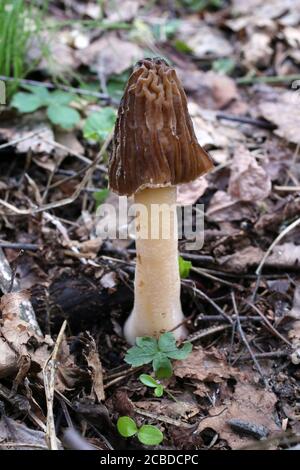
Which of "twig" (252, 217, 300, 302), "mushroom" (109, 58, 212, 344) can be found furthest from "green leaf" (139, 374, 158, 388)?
"twig" (252, 217, 300, 302)

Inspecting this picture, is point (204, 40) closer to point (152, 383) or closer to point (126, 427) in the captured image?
point (152, 383)

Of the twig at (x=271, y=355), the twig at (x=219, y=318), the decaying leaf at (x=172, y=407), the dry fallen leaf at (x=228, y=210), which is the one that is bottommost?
the decaying leaf at (x=172, y=407)

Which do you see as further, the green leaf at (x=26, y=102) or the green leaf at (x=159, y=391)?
the green leaf at (x=26, y=102)

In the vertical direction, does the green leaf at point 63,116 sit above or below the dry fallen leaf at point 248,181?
above

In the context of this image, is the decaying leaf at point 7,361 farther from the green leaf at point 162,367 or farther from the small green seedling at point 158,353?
the green leaf at point 162,367

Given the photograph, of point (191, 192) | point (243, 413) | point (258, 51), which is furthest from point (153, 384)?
point (258, 51)

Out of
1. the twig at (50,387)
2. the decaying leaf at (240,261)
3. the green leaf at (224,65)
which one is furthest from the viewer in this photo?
the green leaf at (224,65)

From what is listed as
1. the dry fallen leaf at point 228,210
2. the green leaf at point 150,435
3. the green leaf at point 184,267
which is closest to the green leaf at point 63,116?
the dry fallen leaf at point 228,210
